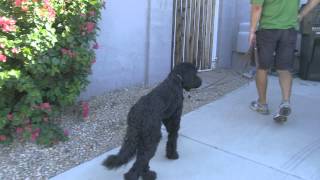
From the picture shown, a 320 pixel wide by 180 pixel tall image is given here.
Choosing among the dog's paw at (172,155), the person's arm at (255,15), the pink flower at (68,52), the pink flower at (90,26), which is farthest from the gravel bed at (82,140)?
the person's arm at (255,15)

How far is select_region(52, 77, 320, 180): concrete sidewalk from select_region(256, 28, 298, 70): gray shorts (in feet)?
2.22

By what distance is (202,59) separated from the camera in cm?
748

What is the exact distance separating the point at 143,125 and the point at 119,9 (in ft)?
8.53

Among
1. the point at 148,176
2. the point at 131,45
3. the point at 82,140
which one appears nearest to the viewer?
the point at 148,176

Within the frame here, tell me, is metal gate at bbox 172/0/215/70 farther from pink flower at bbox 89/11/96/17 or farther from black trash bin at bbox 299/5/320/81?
pink flower at bbox 89/11/96/17

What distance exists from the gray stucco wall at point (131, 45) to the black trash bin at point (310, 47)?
2.20m

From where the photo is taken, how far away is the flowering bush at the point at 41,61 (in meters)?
3.95

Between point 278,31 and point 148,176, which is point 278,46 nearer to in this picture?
point 278,31

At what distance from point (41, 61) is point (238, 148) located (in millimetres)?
2084

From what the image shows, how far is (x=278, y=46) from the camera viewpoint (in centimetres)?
501

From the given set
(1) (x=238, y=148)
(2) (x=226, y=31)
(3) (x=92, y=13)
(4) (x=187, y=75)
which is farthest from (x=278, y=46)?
(2) (x=226, y=31)

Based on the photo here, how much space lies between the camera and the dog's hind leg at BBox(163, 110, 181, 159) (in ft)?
13.2

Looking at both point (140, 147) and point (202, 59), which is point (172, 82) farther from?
point (202, 59)

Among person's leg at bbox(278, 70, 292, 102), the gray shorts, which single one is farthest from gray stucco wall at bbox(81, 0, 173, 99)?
person's leg at bbox(278, 70, 292, 102)
